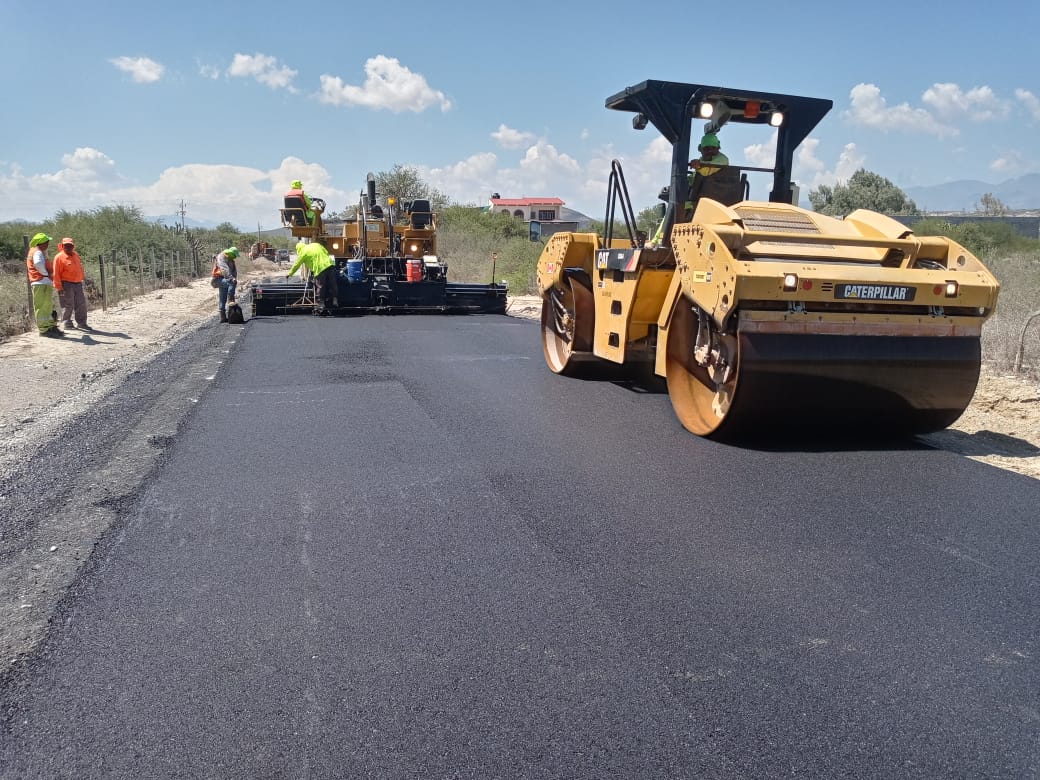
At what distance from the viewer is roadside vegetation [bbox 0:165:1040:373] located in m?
12.7

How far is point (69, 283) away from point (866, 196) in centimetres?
3681

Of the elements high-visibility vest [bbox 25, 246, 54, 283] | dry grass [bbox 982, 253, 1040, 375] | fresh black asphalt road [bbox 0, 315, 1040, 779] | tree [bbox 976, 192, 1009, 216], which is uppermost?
tree [bbox 976, 192, 1009, 216]

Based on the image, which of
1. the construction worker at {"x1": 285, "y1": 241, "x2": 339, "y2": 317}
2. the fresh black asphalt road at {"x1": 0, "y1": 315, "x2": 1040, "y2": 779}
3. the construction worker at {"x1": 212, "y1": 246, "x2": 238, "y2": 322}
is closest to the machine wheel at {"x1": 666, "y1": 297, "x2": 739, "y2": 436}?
the fresh black asphalt road at {"x1": 0, "y1": 315, "x2": 1040, "y2": 779}

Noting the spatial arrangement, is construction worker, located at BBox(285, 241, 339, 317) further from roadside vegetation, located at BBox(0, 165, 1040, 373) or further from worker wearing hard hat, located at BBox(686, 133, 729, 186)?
worker wearing hard hat, located at BBox(686, 133, 729, 186)

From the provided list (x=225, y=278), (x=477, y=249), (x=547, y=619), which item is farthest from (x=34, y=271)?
(x=477, y=249)

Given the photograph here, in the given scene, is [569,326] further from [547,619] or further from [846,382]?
[547,619]

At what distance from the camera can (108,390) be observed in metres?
8.95

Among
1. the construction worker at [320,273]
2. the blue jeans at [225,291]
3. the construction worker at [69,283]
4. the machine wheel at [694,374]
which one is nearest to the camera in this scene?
the machine wheel at [694,374]

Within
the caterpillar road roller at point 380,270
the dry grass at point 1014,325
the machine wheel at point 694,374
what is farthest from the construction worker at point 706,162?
the caterpillar road roller at point 380,270

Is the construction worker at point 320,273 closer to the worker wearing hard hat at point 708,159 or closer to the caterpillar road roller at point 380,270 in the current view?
the caterpillar road roller at point 380,270

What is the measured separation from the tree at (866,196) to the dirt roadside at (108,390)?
32.3m

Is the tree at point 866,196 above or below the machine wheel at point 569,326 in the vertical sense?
above

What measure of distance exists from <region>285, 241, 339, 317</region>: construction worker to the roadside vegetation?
449cm

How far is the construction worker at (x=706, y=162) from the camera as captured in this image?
747cm
